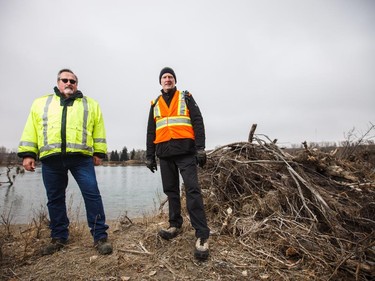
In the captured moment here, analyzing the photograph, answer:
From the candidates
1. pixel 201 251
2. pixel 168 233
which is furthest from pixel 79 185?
pixel 201 251

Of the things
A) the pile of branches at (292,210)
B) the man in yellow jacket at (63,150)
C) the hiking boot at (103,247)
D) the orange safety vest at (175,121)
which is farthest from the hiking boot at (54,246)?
the pile of branches at (292,210)

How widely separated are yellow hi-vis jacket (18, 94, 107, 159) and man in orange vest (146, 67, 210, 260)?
81 cm

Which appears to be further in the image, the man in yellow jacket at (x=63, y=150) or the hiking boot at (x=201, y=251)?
the man in yellow jacket at (x=63, y=150)

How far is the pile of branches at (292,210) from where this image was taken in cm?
257

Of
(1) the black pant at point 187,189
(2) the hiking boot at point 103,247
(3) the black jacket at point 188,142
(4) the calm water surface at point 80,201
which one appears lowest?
(4) the calm water surface at point 80,201

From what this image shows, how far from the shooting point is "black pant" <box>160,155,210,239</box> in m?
2.73

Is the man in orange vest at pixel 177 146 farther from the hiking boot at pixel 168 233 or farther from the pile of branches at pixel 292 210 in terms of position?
the pile of branches at pixel 292 210

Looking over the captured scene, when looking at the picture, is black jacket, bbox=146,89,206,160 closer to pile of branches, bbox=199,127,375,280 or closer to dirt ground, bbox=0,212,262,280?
dirt ground, bbox=0,212,262,280

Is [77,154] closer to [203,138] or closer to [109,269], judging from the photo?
[109,269]

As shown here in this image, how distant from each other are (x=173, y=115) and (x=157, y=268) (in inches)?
70.9

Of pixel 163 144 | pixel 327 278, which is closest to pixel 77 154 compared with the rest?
pixel 163 144

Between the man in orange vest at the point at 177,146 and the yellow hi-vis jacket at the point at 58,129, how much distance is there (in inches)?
32.0

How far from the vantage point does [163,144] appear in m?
3.01

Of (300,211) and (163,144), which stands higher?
(163,144)
